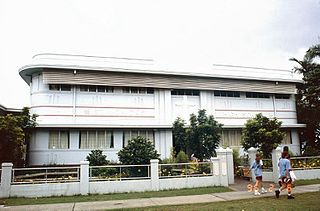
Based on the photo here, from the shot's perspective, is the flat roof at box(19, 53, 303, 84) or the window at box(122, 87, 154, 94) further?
the window at box(122, 87, 154, 94)

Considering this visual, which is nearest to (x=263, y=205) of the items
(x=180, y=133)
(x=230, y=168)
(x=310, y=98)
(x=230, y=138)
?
(x=230, y=168)

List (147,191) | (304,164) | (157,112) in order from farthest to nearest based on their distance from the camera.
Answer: (157,112) < (304,164) < (147,191)

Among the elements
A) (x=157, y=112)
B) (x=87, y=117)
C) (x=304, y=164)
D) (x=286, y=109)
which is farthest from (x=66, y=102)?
(x=286, y=109)

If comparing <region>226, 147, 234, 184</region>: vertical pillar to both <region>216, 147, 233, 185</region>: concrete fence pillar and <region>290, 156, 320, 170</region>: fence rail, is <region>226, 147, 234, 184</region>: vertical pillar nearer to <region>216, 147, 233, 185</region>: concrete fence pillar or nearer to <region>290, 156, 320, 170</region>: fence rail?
<region>216, 147, 233, 185</region>: concrete fence pillar

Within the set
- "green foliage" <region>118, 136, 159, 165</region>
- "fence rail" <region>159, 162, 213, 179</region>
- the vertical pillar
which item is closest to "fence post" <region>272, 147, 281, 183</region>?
the vertical pillar

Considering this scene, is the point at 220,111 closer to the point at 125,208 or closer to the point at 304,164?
the point at 304,164

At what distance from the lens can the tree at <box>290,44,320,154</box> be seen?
1070 inches

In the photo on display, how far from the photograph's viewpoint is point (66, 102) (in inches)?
890

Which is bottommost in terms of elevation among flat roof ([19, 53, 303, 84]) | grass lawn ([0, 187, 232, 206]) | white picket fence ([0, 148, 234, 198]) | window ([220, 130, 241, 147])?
grass lawn ([0, 187, 232, 206])

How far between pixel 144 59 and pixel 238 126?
9.71 m

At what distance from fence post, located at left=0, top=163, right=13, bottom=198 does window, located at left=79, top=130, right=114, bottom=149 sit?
363 inches

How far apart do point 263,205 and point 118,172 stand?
7.03 meters

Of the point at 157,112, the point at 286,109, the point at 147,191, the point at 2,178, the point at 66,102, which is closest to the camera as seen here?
the point at 2,178

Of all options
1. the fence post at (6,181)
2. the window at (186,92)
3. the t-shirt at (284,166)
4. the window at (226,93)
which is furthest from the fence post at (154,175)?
the window at (226,93)
